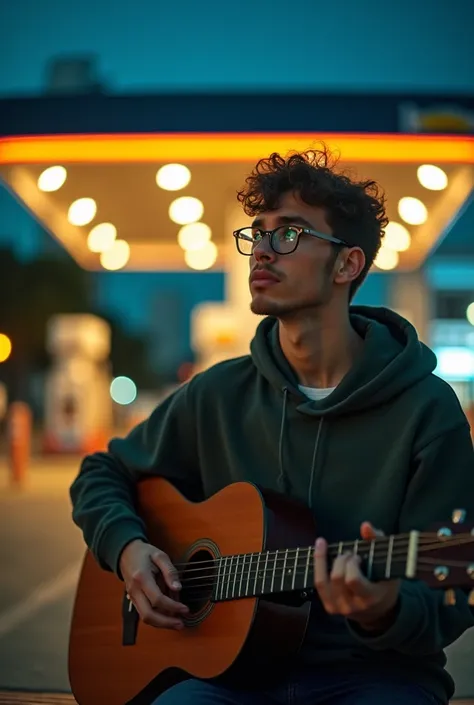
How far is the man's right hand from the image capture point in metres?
2.24

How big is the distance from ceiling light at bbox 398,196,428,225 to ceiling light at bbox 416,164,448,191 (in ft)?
3.51

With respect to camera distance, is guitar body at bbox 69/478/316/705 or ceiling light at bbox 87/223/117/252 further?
ceiling light at bbox 87/223/117/252

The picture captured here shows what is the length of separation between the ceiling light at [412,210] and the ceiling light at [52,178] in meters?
3.78

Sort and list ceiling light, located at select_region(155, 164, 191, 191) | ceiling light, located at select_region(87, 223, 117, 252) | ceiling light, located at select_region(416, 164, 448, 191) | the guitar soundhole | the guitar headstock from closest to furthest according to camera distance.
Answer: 1. the guitar headstock
2. the guitar soundhole
3. ceiling light, located at select_region(416, 164, 448, 191)
4. ceiling light, located at select_region(155, 164, 191, 191)
5. ceiling light, located at select_region(87, 223, 117, 252)

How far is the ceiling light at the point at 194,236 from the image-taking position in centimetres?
1298

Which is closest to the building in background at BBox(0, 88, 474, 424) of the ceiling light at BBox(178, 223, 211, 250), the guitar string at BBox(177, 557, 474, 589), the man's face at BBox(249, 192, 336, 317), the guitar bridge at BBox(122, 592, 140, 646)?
the ceiling light at BBox(178, 223, 211, 250)

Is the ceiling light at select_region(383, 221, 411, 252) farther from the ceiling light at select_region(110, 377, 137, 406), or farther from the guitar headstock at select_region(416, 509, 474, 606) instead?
the ceiling light at select_region(110, 377, 137, 406)

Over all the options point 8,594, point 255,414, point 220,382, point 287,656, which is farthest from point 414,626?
point 8,594

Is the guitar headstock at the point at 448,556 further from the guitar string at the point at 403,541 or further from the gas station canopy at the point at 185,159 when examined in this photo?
the gas station canopy at the point at 185,159

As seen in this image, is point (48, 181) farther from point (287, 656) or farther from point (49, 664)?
point (287, 656)

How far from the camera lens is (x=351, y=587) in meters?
1.70

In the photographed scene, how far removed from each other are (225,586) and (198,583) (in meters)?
0.14

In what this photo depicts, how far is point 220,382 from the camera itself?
2605mm

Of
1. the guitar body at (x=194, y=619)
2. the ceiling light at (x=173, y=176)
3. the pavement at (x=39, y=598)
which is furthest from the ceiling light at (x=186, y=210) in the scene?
the guitar body at (x=194, y=619)
